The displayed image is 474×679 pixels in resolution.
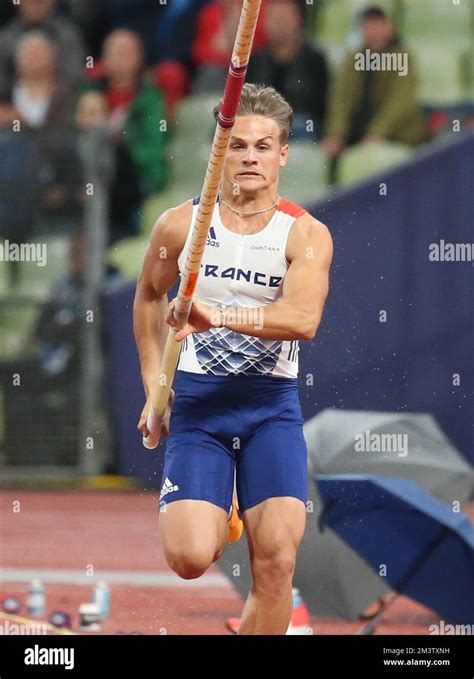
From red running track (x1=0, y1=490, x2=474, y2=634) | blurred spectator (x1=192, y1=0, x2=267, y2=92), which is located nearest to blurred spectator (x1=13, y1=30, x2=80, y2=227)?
blurred spectator (x1=192, y1=0, x2=267, y2=92)

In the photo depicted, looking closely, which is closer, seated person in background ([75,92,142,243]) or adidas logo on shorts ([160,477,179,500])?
adidas logo on shorts ([160,477,179,500])

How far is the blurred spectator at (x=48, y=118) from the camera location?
11555mm

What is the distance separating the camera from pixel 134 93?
1190 cm

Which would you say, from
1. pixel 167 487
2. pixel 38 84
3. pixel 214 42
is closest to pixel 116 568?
pixel 167 487

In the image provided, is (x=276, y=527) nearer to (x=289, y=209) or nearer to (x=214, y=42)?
(x=289, y=209)

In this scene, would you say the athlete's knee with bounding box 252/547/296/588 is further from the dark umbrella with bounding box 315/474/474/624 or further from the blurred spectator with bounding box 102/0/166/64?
the blurred spectator with bounding box 102/0/166/64

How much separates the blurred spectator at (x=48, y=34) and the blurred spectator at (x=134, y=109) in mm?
239

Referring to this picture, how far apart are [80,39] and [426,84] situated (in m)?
2.78

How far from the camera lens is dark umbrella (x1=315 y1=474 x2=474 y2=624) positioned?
6.91 meters

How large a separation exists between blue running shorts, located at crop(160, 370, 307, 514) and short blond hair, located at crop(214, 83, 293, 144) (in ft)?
3.25

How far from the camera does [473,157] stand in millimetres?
10797

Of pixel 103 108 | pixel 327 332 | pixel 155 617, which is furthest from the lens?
pixel 103 108

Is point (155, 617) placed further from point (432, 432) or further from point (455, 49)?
point (455, 49)
